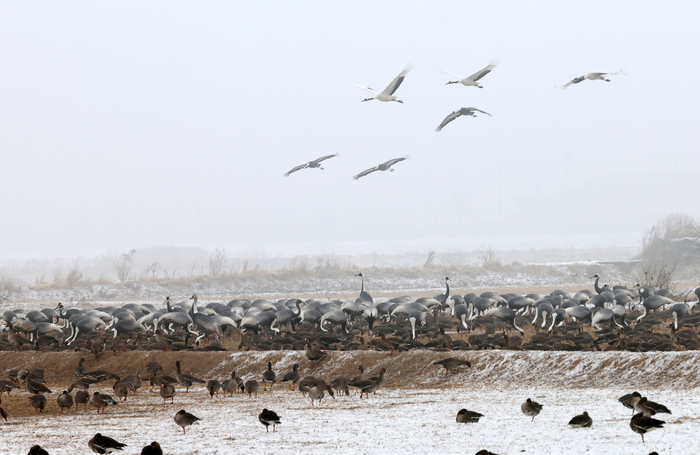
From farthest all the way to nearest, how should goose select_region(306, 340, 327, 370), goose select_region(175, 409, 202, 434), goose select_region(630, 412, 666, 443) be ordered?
goose select_region(306, 340, 327, 370) < goose select_region(175, 409, 202, 434) < goose select_region(630, 412, 666, 443)

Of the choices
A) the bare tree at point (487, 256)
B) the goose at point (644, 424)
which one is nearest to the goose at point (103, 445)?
the goose at point (644, 424)

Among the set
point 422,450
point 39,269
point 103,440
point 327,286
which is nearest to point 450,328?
point 422,450

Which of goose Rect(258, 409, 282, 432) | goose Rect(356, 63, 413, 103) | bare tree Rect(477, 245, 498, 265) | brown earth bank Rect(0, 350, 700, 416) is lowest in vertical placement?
brown earth bank Rect(0, 350, 700, 416)

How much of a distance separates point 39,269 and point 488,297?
246ft

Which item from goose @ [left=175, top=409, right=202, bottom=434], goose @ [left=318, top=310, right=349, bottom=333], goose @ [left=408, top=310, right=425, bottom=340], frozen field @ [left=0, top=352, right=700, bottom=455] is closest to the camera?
frozen field @ [left=0, top=352, right=700, bottom=455]

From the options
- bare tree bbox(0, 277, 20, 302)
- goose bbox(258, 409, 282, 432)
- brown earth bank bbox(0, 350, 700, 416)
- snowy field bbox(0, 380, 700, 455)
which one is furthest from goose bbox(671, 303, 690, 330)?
bare tree bbox(0, 277, 20, 302)

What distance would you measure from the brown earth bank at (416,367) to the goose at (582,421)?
4731 millimetres

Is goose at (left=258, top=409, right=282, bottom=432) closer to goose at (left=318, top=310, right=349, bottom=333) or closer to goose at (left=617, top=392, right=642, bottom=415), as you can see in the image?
Answer: goose at (left=617, top=392, right=642, bottom=415)

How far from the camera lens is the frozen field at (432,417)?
10.8m

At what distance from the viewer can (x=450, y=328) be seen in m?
25.3

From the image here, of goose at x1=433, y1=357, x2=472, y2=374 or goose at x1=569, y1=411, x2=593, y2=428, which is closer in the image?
goose at x1=569, y1=411, x2=593, y2=428

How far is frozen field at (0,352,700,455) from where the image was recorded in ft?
35.3

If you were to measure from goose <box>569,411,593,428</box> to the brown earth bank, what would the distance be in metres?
4.73

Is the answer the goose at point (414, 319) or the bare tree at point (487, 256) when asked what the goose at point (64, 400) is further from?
the bare tree at point (487, 256)
